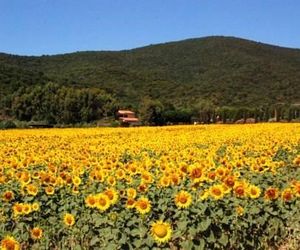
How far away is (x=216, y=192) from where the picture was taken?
579 centimetres

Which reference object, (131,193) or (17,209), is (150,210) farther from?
(17,209)

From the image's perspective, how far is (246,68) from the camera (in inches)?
4013

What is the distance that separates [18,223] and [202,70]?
10032cm

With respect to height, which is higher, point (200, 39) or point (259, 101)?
point (200, 39)

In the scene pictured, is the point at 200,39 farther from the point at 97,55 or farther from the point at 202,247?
the point at 202,247

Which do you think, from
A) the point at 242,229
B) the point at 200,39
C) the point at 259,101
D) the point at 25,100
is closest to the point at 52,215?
the point at 242,229

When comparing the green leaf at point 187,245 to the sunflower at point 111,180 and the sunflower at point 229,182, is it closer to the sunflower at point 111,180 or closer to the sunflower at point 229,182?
the sunflower at point 229,182

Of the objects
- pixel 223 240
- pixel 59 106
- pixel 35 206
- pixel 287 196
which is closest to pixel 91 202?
pixel 35 206

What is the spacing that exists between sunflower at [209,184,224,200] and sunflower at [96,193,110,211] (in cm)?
93

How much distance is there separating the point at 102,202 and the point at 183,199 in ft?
2.40

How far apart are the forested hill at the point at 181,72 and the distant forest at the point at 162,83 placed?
140 mm

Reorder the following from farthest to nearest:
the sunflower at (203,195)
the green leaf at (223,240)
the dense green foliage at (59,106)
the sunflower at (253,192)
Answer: the dense green foliage at (59,106)
the sunflower at (253,192)
the sunflower at (203,195)
the green leaf at (223,240)

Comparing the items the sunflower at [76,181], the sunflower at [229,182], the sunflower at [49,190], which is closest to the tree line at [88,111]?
the sunflower at [76,181]

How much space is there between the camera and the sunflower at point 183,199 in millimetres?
5570
